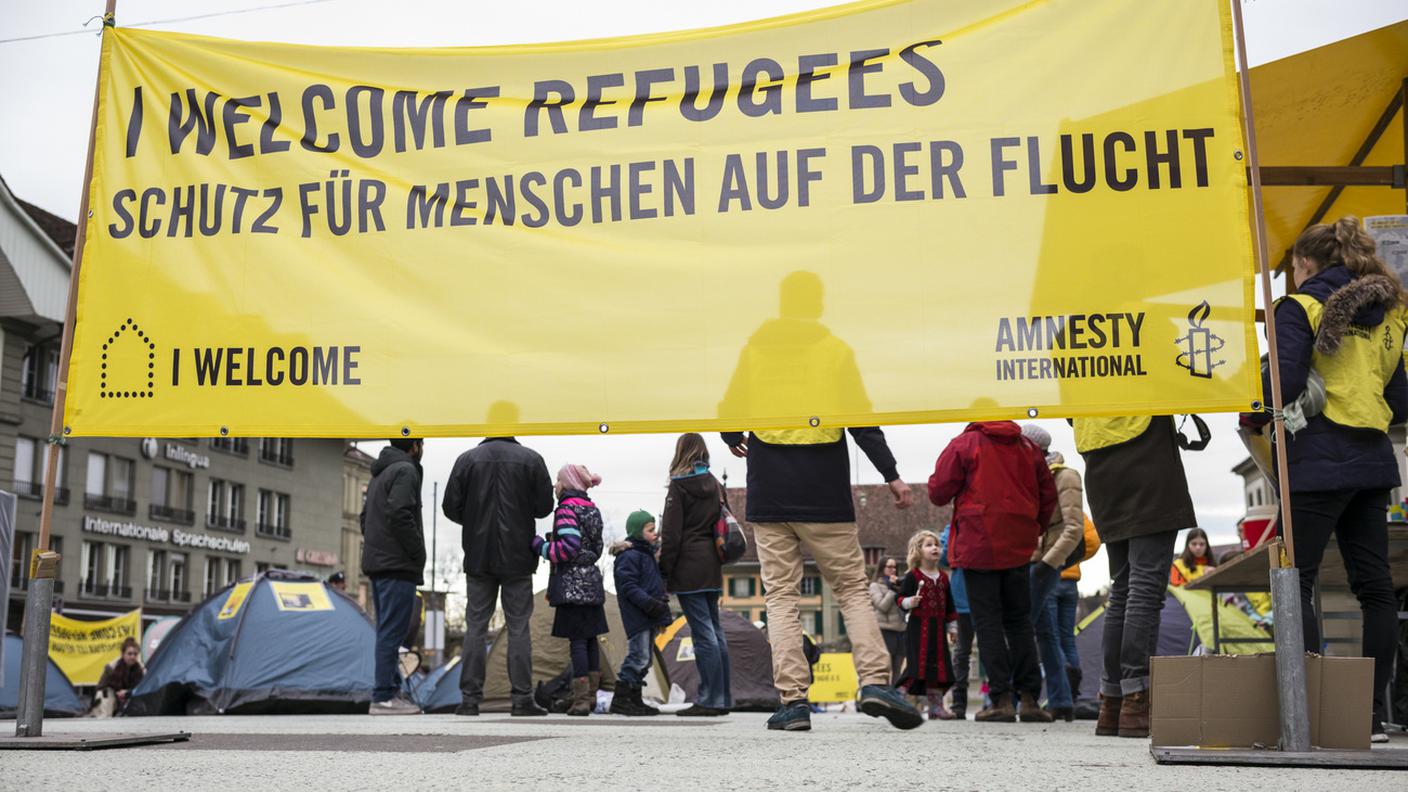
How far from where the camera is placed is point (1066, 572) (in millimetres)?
9547

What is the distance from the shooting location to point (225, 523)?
58812mm

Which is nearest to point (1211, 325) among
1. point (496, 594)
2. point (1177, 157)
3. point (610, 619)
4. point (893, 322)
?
point (1177, 157)

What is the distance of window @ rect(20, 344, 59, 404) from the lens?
45969 millimetres

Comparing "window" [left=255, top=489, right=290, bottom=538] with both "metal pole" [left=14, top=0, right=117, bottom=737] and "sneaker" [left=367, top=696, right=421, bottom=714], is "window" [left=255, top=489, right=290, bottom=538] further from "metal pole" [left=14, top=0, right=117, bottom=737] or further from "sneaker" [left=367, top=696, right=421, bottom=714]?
"metal pole" [left=14, top=0, right=117, bottom=737]

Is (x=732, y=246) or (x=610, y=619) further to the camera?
(x=610, y=619)

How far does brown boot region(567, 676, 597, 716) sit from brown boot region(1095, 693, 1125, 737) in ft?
13.4

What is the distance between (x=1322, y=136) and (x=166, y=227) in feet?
24.8

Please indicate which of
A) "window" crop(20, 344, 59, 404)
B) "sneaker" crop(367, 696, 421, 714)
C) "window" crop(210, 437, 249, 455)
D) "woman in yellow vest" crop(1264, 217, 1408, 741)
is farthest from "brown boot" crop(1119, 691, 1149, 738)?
"window" crop(210, 437, 249, 455)

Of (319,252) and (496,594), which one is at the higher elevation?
(319,252)

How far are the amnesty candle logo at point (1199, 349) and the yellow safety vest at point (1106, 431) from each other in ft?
3.10

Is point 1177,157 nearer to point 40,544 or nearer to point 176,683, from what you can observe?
point 40,544

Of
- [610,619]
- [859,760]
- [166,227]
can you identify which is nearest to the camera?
[859,760]

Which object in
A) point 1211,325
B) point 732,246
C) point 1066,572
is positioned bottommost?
point 1066,572

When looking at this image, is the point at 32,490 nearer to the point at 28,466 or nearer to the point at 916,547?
the point at 28,466
